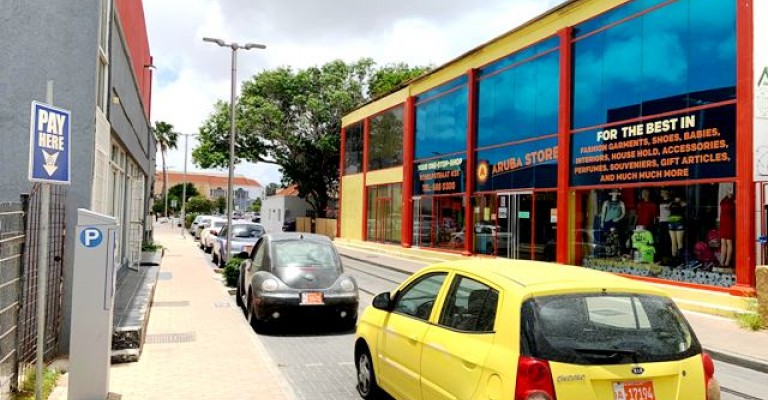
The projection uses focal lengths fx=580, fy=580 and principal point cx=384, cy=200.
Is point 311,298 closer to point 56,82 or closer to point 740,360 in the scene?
point 56,82

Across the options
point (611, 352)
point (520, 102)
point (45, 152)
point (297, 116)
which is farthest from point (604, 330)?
point (297, 116)

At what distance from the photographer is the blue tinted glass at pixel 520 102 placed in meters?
17.9

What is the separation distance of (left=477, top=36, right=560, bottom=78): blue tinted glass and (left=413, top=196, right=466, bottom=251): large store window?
4.94m

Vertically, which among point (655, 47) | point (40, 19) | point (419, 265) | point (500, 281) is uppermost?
point (655, 47)

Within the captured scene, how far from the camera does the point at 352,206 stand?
3512cm

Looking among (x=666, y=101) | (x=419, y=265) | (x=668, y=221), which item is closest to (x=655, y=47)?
(x=666, y=101)

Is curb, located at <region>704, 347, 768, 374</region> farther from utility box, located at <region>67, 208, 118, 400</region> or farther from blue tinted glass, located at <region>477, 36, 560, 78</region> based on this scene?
blue tinted glass, located at <region>477, 36, 560, 78</region>

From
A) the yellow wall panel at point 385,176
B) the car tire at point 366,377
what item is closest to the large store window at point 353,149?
the yellow wall panel at point 385,176

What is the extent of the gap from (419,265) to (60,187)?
16.8 m

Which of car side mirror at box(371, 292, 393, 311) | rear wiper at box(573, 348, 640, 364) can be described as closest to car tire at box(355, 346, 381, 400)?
car side mirror at box(371, 292, 393, 311)

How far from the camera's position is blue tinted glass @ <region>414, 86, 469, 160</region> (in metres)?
23.2

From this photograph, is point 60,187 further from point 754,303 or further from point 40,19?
point 754,303

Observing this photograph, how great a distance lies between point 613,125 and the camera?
1518 cm

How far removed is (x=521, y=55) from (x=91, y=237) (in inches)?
660
